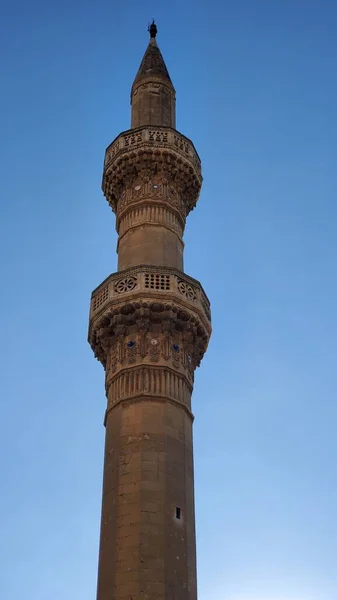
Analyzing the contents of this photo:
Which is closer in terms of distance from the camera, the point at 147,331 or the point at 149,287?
the point at 147,331

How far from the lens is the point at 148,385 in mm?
21594

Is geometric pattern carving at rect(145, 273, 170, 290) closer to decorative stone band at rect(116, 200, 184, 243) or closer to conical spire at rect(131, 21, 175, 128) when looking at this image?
decorative stone band at rect(116, 200, 184, 243)

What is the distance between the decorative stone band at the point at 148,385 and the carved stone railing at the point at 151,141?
8.02 metres

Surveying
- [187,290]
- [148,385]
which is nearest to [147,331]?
[148,385]

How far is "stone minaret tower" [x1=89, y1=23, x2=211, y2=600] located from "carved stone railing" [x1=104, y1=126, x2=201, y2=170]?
0.15ft

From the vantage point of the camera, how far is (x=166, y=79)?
2919cm

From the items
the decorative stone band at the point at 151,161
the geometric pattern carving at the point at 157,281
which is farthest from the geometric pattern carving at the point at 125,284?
the decorative stone band at the point at 151,161

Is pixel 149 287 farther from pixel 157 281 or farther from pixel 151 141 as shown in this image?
pixel 151 141

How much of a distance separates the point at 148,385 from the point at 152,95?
11.7m

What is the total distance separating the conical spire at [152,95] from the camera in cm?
2783

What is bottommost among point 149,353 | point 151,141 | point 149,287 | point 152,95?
point 149,353

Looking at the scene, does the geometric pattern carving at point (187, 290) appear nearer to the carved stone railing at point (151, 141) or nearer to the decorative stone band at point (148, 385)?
the decorative stone band at point (148, 385)

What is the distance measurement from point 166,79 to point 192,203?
5.09m

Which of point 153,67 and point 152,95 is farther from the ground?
point 153,67
